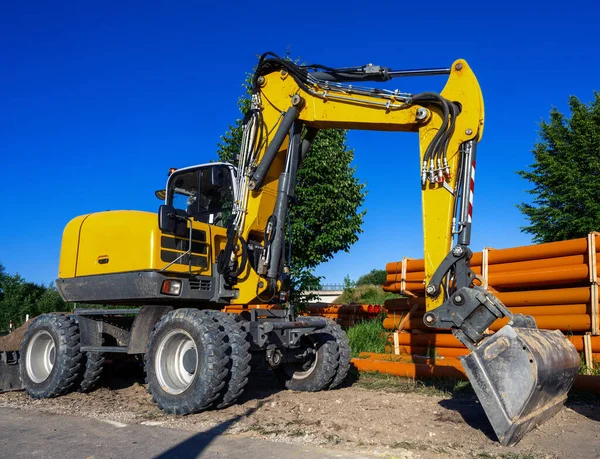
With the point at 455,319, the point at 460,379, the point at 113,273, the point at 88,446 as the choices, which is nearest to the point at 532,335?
the point at 455,319

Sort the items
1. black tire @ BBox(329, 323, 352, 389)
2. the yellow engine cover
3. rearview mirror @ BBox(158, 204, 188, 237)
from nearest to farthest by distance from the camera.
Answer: rearview mirror @ BBox(158, 204, 188, 237)
the yellow engine cover
black tire @ BBox(329, 323, 352, 389)

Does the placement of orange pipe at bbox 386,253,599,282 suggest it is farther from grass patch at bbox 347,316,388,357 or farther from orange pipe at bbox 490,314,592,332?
grass patch at bbox 347,316,388,357

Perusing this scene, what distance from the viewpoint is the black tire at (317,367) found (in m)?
8.11

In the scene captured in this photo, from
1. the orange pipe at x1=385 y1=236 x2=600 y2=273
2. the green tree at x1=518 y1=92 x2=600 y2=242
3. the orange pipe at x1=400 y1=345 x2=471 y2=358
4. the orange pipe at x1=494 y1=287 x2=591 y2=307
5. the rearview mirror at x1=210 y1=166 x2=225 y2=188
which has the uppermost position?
the green tree at x1=518 y1=92 x2=600 y2=242

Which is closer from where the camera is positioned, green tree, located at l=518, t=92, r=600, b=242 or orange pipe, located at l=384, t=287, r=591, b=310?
orange pipe, located at l=384, t=287, r=591, b=310

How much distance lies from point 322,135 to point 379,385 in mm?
8466

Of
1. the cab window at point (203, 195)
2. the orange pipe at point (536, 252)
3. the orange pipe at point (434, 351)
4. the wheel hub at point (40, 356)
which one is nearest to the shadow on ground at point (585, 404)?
the orange pipe at point (536, 252)

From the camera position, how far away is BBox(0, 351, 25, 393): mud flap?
8.92 meters

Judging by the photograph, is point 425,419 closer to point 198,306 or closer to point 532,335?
point 532,335

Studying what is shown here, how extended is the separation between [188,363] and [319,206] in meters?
8.37

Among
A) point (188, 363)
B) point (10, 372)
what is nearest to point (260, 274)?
point (188, 363)

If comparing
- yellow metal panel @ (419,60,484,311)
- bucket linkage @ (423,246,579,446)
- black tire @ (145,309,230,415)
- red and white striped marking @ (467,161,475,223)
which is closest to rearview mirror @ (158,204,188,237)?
black tire @ (145,309,230,415)

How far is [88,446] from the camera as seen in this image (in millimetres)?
5207

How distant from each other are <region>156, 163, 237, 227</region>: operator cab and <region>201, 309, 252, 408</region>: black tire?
6.27 ft
